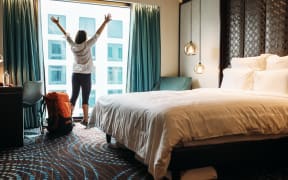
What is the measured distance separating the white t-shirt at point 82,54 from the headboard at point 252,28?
2065mm

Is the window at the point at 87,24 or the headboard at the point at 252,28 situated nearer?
the headboard at the point at 252,28

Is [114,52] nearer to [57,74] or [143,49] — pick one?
[143,49]

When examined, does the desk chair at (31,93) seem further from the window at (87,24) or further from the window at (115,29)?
the window at (115,29)

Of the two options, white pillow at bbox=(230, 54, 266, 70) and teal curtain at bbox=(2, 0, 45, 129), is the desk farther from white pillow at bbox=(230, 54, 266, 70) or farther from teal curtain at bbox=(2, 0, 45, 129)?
white pillow at bbox=(230, 54, 266, 70)

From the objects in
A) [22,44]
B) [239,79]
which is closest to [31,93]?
[22,44]

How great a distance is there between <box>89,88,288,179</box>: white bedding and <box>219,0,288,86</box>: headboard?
1086mm

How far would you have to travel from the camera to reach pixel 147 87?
544 centimetres

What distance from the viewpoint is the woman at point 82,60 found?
4504 mm

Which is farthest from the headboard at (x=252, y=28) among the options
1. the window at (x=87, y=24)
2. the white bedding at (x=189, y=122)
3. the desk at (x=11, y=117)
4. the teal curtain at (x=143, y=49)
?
the desk at (x=11, y=117)

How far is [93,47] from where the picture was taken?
17.7ft

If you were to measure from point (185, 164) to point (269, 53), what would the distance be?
2.19 m

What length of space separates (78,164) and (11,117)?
116 cm

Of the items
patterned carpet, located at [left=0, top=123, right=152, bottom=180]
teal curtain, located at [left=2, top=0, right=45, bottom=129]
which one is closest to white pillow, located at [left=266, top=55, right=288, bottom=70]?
patterned carpet, located at [left=0, top=123, right=152, bottom=180]

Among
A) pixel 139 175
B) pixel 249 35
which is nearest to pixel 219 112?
pixel 139 175
